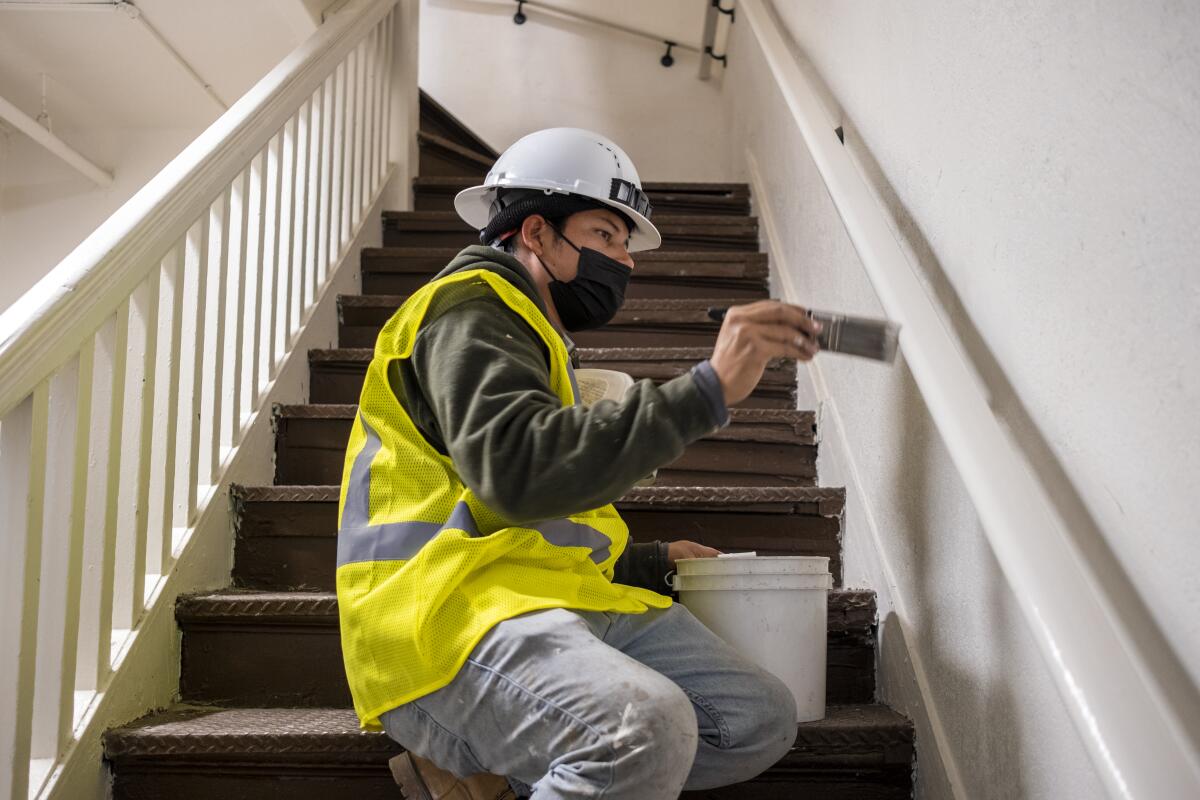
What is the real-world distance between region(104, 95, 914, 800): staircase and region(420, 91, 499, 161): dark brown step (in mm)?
1164

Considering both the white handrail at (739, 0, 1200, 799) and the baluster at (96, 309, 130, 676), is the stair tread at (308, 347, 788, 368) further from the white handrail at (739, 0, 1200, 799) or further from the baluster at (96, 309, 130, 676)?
the white handrail at (739, 0, 1200, 799)

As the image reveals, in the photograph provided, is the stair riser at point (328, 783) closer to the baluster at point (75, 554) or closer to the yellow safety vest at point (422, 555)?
the baluster at point (75, 554)

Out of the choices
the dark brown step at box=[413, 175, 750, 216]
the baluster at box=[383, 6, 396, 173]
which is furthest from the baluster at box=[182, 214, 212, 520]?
the dark brown step at box=[413, 175, 750, 216]

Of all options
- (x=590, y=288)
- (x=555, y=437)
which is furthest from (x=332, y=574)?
(x=555, y=437)

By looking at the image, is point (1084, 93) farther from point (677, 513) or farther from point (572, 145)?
point (677, 513)

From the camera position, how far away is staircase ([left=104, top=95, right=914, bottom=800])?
5.16 ft

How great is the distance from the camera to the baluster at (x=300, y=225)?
8.57 feet

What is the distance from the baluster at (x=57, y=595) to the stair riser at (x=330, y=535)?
0.57m

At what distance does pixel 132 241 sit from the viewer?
1713 millimetres

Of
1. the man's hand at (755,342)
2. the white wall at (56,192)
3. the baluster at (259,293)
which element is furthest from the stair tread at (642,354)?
the white wall at (56,192)

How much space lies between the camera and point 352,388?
2676 millimetres

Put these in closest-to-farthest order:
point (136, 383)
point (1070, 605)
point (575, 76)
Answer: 1. point (1070, 605)
2. point (136, 383)
3. point (575, 76)

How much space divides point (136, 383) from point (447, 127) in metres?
2.73

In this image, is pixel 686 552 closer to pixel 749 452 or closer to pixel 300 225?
pixel 749 452
